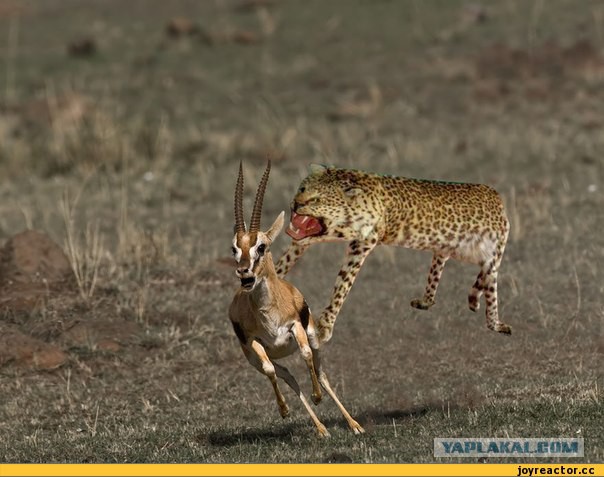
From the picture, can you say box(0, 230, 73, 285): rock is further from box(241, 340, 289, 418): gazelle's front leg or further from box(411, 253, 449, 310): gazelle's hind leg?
box(411, 253, 449, 310): gazelle's hind leg

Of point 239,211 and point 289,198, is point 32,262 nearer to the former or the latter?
point 289,198

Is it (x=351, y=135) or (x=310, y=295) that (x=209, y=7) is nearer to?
(x=351, y=135)

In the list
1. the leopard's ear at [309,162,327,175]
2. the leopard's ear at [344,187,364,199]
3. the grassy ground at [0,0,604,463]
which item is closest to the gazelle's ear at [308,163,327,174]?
the leopard's ear at [309,162,327,175]

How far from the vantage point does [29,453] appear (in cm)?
1167

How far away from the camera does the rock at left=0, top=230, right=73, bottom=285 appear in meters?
16.4

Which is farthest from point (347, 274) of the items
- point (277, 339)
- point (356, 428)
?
point (356, 428)

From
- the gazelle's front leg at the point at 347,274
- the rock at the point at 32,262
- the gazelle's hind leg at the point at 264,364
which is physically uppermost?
the gazelle's front leg at the point at 347,274

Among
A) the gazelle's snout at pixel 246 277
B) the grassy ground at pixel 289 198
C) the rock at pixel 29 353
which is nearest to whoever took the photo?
the gazelle's snout at pixel 246 277

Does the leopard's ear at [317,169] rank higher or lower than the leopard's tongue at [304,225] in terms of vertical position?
higher

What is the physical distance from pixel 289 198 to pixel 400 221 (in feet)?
38.7

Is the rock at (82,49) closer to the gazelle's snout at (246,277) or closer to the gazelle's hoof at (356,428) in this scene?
the gazelle's hoof at (356,428)

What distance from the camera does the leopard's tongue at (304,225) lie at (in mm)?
9297

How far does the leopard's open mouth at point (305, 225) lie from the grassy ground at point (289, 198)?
1892 mm

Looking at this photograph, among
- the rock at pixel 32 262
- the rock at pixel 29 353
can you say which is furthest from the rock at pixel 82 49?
the rock at pixel 29 353
